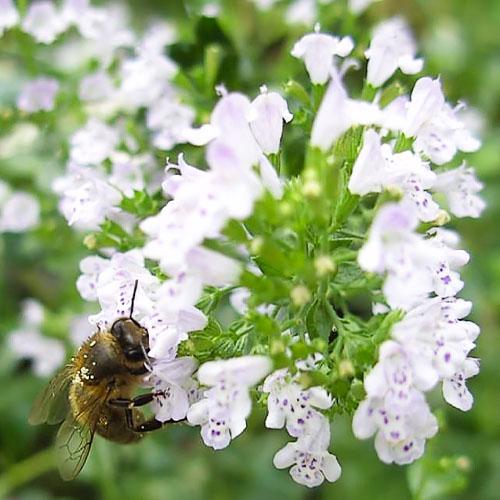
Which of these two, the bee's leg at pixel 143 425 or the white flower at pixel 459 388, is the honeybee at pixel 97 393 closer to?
the bee's leg at pixel 143 425

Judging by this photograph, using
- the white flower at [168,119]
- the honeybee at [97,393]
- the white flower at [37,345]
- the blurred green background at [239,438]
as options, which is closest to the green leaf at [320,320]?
the honeybee at [97,393]

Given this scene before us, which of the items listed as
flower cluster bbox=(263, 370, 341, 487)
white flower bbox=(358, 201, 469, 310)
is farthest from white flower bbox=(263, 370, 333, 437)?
white flower bbox=(358, 201, 469, 310)

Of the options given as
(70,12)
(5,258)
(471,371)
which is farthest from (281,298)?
(5,258)

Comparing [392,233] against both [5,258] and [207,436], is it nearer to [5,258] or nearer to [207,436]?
[207,436]

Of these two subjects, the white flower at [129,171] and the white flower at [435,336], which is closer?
the white flower at [435,336]

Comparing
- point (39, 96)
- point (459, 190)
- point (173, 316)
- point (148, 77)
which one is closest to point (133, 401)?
point (173, 316)
